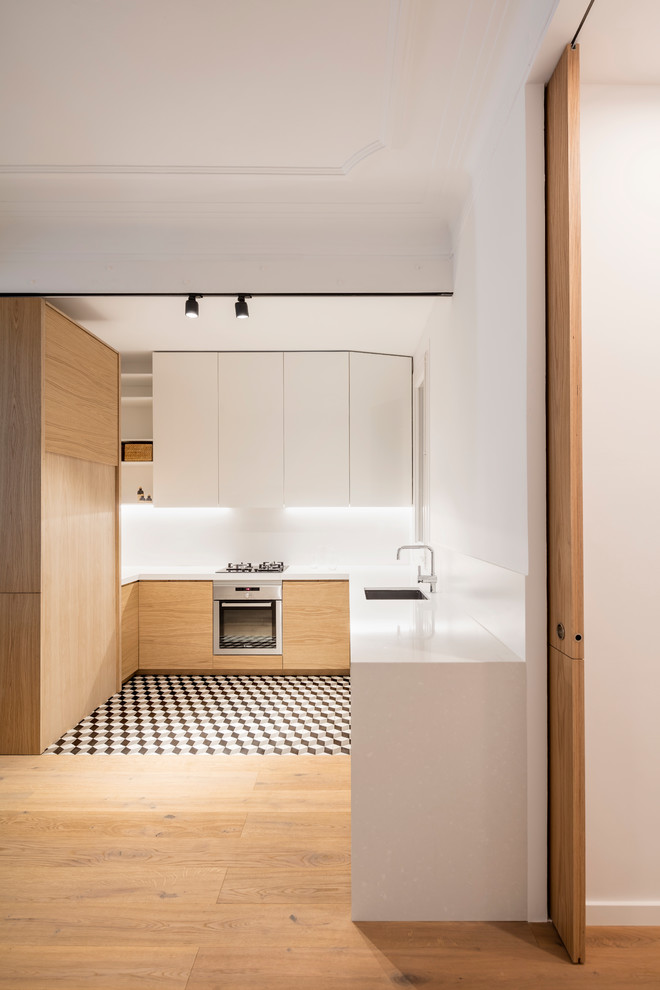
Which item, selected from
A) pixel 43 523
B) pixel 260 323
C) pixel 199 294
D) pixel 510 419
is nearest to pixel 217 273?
pixel 199 294

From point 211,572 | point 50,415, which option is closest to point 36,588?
point 50,415

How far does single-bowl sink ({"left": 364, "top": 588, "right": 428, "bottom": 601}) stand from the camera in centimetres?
338

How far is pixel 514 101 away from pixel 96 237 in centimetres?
206

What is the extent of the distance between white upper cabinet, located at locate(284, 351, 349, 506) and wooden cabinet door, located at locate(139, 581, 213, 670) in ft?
3.56

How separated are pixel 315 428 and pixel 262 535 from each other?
3.44 ft

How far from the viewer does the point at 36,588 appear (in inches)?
121

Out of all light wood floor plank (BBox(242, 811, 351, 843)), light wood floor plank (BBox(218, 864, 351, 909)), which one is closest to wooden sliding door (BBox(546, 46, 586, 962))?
light wood floor plank (BBox(218, 864, 351, 909))

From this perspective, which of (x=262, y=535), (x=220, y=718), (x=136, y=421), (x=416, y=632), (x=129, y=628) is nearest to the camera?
(x=416, y=632)

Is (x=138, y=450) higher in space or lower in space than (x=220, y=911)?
higher

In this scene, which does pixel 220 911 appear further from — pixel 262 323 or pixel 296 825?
pixel 262 323

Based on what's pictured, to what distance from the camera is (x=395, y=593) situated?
3457 mm

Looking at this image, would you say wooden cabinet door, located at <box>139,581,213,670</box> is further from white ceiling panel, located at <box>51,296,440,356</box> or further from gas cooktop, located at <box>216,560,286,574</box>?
white ceiling panel, located at <box>51,296,440,356</box>

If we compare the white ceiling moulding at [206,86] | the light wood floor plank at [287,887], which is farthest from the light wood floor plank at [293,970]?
the white ceiling moulding at [206,86]

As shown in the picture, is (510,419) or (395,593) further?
(395,593)
